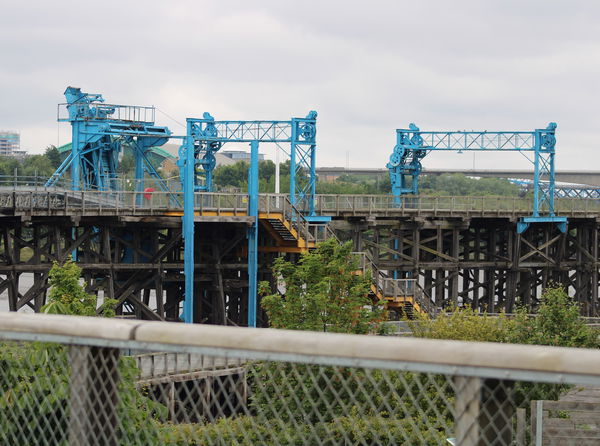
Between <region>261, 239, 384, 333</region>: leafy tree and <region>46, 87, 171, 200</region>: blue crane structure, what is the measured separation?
1252 cm

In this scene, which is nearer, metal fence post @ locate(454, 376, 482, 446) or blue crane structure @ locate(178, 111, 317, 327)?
metal fence post @ locate(454, 376, 482, 446)

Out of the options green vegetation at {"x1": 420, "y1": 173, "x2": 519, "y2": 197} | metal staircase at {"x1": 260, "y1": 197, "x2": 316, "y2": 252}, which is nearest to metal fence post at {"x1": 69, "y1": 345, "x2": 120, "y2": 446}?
metal staircase at {"x1": 260, "y1": 197, "x2": 316, "y2": 252}

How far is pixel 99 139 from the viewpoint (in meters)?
43.6

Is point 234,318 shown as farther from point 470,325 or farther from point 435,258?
point 470,325

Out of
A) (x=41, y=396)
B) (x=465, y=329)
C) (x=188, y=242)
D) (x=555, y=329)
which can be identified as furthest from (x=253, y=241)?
(x=41, y=396)

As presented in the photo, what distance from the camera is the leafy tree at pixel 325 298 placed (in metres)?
28.7

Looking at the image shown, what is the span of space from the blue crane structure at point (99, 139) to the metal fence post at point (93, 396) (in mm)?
36657

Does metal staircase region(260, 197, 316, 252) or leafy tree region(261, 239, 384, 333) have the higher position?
metal staircase region(260, 197, 316, 252)

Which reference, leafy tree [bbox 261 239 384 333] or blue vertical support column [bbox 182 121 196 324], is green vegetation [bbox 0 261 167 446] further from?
blue vertical support column [bbox 182 121 196 324]

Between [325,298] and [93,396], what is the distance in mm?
23535

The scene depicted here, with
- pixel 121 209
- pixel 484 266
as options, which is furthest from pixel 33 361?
pixel 484 266

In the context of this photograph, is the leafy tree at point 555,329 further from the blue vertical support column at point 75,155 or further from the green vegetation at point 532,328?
the blue vertical support column at point 75,155

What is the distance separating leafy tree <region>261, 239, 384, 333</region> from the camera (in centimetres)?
2866

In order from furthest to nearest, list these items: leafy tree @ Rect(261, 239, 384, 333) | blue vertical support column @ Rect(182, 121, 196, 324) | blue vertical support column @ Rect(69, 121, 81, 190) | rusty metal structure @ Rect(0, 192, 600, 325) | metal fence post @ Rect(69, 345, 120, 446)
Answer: blue vertical support column @ Rect(69, 121, 81, 190) → blue vertical support column @ Rect(182, 121, 196, 324) → rusty metal structure @ Rect(0, 192, 600, 325) → leafy tree @ Rect(261, 239, 384, 333) → metal fence post @ Rect(69, 345, 120, 446)
